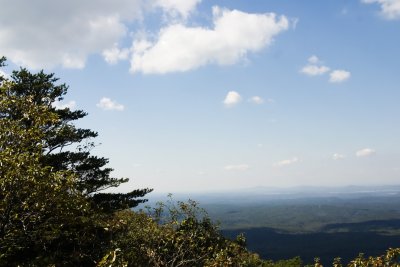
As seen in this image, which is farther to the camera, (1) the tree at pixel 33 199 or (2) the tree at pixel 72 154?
(2) the tree at pixel 72 154

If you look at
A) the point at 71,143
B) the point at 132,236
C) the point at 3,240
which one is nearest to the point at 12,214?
the point at 3,240

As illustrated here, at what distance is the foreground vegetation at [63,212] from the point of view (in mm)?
16062

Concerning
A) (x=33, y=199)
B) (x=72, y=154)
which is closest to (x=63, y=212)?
(x=33, y=199)

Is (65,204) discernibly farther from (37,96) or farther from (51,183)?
(37,96)

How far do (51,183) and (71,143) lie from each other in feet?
63.3

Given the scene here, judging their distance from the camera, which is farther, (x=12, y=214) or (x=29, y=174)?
(x=12, y=214)

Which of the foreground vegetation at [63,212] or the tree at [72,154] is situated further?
the tree at [72,154]

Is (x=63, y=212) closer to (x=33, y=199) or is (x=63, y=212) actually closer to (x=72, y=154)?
(x=33, y=199)

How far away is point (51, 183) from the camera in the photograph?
16656 mm

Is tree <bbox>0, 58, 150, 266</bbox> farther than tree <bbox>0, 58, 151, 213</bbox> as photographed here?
No

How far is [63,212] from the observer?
18.3 metres

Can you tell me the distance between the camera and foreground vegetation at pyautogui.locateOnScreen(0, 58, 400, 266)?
52.7 ft

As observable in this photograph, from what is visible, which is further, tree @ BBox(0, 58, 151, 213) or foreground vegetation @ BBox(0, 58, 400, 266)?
tree @ BBox(0, 58, 151, 213)

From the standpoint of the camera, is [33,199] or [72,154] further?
[72,154]
